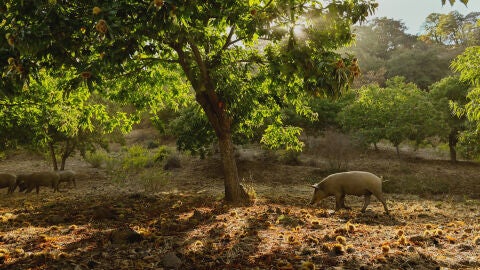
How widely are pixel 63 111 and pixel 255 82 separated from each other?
599 centimetres

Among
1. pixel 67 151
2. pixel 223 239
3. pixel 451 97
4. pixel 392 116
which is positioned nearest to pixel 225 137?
pixel 223 239

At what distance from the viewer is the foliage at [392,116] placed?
24359 mm

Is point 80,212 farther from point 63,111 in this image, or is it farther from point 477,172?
point 477,172

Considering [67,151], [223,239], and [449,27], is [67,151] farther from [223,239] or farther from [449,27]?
[449,27]

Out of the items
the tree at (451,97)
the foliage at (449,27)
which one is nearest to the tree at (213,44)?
the tree at (451,97)

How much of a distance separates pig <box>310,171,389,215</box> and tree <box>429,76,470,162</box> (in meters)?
17.4

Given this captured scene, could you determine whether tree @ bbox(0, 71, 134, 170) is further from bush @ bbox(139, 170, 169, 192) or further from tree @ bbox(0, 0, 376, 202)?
bush @ bbox(139, 170, 169, 192)

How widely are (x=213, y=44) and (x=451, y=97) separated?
2369 centimetres

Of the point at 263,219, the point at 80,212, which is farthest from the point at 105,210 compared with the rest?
the point at 263,219

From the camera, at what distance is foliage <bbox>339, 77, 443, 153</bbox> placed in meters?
24.4

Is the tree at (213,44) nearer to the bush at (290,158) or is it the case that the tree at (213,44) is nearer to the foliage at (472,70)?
the foliage at (472,70)

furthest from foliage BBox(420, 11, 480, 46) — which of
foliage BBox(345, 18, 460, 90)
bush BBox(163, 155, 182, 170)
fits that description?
bush BBox(163, 155, 182, 170)

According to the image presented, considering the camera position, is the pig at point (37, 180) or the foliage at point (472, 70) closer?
→ the foliage at point (472, 70)

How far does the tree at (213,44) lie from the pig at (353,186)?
6.35 ft
